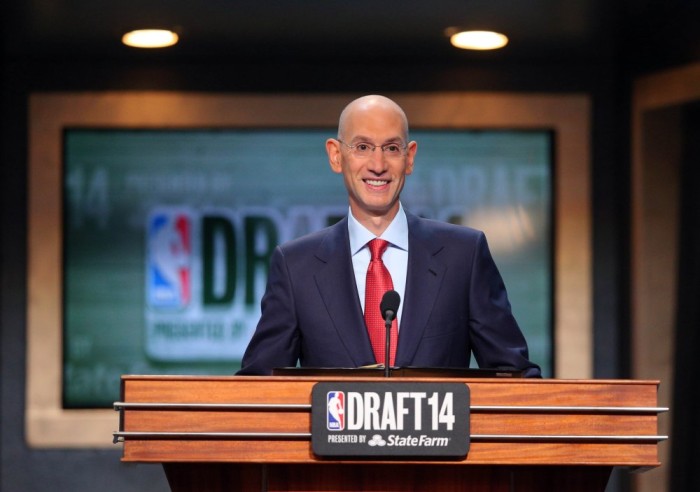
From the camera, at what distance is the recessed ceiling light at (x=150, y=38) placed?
6.86m

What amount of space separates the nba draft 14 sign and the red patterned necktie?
0.66 metres

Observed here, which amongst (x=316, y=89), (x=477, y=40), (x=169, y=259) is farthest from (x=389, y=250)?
(x=169, y=259)

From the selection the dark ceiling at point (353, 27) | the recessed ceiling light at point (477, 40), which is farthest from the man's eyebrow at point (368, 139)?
the recessed ceiling light at point (477, 40)

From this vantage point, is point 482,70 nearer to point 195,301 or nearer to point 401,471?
point 195,301

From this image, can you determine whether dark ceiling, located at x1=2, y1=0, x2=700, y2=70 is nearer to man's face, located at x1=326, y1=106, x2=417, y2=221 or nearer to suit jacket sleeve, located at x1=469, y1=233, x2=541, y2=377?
man's face, located at x1=326, y1=106, x2=417, y2=221

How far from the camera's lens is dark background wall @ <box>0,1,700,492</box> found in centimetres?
762

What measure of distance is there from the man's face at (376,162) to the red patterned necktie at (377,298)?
0.11 meters

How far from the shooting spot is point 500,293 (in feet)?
11.6

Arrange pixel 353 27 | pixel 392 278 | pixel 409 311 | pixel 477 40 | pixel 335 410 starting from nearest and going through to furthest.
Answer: pixel 335 410 → pixel 409 311 → pixel 392 278 → pixel 353 27 → pixel 477 40

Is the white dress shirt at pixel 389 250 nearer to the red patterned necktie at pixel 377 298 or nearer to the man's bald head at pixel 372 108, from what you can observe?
the red patterned necktie at pixel 377 298

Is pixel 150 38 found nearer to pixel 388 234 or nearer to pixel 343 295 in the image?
pixel 388 234

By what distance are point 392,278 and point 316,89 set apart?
4.33m

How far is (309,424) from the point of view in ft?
8.64

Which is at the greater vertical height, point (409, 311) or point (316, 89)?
point (316, 89)
